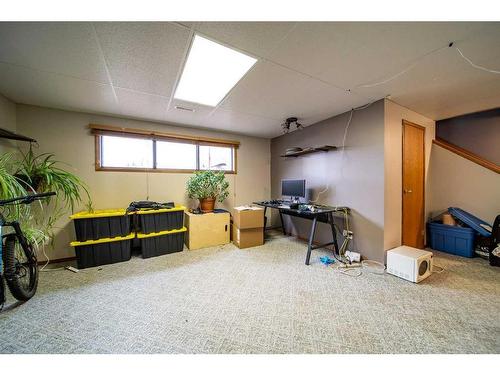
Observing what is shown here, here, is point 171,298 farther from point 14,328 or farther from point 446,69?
point 446,69

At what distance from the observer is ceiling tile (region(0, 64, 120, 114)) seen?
1.80 metres

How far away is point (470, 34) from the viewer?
129cm

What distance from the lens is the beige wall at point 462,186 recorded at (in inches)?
104

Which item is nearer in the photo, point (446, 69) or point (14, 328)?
point (14, 328)

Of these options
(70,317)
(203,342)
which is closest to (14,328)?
(70,317)

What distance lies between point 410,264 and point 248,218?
2113 mm

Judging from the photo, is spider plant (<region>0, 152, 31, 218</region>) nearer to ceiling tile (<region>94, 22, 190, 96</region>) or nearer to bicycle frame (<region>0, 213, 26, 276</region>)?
bicycle frame (<region>0, 213, 26, 276</region>)

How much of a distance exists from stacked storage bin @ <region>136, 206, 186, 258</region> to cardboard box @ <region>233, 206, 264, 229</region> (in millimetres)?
896

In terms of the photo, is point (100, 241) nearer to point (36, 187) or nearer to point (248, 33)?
point (36, 187)

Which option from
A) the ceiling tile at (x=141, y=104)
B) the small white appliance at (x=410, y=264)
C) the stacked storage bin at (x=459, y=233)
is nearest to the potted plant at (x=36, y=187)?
the ceiling tile at (x=141, y=104)

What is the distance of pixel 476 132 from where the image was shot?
2992mm

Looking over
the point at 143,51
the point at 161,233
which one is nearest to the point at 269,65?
the point at 143,51
